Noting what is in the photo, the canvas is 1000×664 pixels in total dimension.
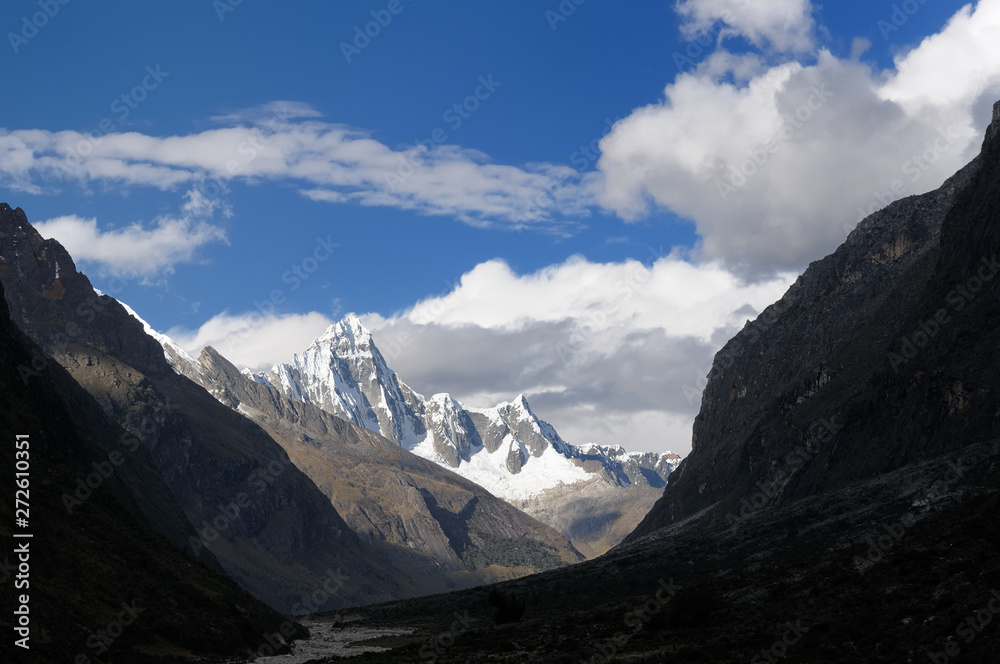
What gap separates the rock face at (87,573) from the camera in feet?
217

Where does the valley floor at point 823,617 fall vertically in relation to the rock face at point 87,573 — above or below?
below

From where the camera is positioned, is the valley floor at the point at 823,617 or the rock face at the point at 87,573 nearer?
the valley floor at the point at 823,617

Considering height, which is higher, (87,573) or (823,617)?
(87,573)

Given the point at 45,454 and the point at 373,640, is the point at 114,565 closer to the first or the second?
the point at 45,454

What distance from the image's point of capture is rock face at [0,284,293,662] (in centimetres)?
6600

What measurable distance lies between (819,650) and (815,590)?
595 inches

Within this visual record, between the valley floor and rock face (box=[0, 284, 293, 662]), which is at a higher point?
rock face (box=[0, 284, 293, 662])

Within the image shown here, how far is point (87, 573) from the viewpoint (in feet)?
254

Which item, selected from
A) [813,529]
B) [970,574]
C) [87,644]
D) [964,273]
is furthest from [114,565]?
[964,273]

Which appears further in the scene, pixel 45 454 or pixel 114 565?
pixel 45 454

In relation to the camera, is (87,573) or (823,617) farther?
(87,573)

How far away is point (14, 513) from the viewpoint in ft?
256

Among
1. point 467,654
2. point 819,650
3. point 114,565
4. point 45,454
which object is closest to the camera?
point 819,650

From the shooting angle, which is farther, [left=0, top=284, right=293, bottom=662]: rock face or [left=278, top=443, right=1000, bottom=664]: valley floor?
[left=0, top=284, right=293, bottom=662]: rock face
